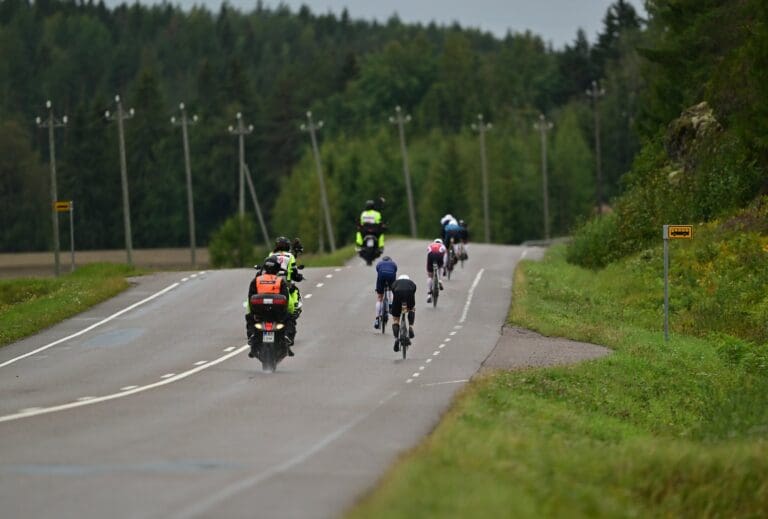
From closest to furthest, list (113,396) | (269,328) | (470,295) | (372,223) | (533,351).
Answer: (113,396) → (269,328) → (533,351) → (470,295) → (372,223)

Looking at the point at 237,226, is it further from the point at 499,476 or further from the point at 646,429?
the point at 499,476

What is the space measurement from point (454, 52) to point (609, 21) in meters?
17.9

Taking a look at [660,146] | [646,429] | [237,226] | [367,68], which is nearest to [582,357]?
[646,429]

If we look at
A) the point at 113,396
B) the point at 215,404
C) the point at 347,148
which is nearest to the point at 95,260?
the point at 347,148

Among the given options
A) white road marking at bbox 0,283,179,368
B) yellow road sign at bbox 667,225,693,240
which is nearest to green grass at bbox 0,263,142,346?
white road marking at bbox 0,283,179,368

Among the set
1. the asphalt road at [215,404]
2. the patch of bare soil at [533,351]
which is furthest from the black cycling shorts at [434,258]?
the patch of bare soil at [533,351]

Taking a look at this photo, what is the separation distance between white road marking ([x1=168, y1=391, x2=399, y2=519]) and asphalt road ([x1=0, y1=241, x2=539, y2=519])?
0.02 m

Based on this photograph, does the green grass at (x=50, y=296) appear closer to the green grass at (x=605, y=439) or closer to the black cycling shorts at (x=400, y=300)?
the black cycling shorts at (x=400, y=300)

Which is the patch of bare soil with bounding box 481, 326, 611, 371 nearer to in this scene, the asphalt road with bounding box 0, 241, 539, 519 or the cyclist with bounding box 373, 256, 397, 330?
the asphalt road with bounding box 0, 241, 539, 519

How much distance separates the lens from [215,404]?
23078mm

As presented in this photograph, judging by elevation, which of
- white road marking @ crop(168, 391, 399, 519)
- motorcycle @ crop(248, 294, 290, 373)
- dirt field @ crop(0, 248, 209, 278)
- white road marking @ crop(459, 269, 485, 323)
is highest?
motorcycle @ crop(248, 294, 290, 373)

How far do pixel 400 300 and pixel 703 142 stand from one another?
29787mm

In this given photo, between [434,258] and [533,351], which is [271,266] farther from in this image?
[434,258]

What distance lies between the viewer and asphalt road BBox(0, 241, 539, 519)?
49.4ft
